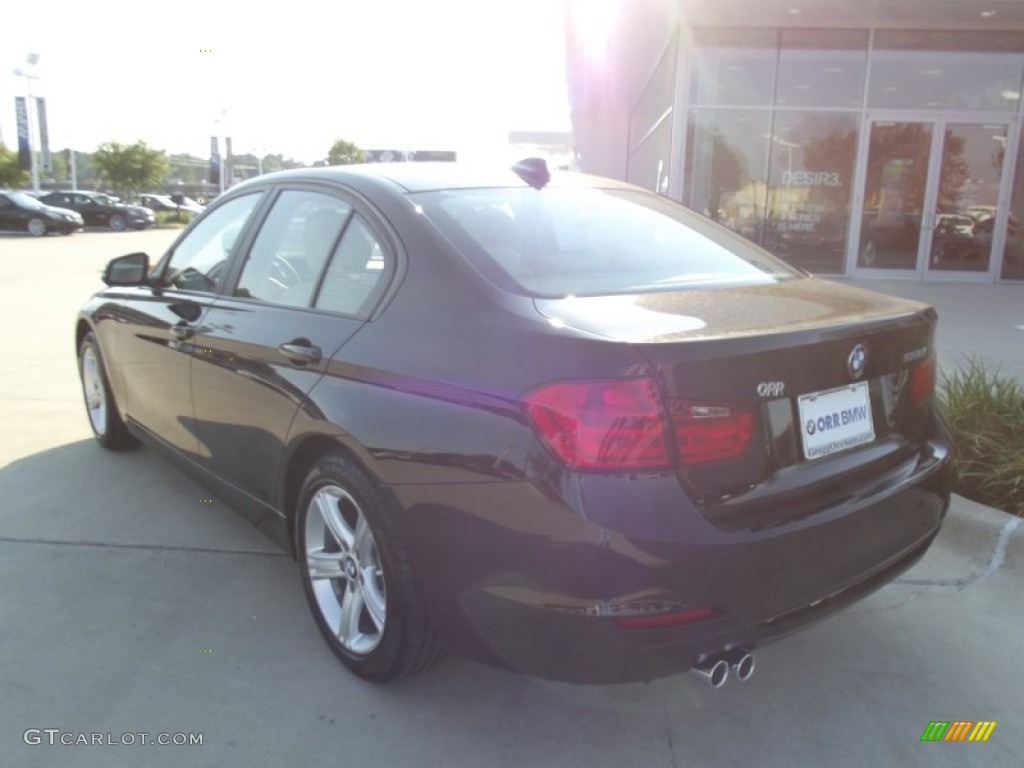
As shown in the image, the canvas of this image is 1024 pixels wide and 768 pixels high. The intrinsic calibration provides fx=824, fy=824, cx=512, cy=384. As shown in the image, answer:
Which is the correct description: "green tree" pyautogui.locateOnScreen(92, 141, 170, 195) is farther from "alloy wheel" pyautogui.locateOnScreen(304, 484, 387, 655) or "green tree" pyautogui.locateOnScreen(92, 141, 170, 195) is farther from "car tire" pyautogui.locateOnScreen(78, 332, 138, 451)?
"alloy wheel" pyautogui.locateOnScreen(304, 484, 387, 655)

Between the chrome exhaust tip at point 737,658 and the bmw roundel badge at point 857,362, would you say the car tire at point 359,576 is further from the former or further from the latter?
the bmw roundel badge at point 857,362

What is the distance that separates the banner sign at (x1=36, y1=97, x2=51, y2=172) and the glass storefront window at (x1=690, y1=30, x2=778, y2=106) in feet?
144

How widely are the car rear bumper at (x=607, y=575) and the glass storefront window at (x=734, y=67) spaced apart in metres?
12.9

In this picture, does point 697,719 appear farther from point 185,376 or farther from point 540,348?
point 185,376

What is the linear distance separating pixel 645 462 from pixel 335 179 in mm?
1731

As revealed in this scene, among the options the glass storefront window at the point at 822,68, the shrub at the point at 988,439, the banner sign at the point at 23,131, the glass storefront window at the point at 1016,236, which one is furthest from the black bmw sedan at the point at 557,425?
the banner sign at the point at 23,131

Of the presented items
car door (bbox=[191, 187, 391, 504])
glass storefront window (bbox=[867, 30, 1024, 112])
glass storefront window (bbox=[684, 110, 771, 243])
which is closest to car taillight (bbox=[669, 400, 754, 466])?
car door (bbox=[191, 187, 391, 504])

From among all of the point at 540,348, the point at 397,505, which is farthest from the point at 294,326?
the point at 540,348

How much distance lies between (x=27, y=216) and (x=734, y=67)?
2493 centimetres

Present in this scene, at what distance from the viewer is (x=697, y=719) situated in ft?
8.27

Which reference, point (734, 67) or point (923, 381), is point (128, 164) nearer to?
point (734, 67)

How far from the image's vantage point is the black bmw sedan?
197cm

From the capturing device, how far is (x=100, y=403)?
193 inches

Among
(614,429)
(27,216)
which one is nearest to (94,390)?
(614,429)
